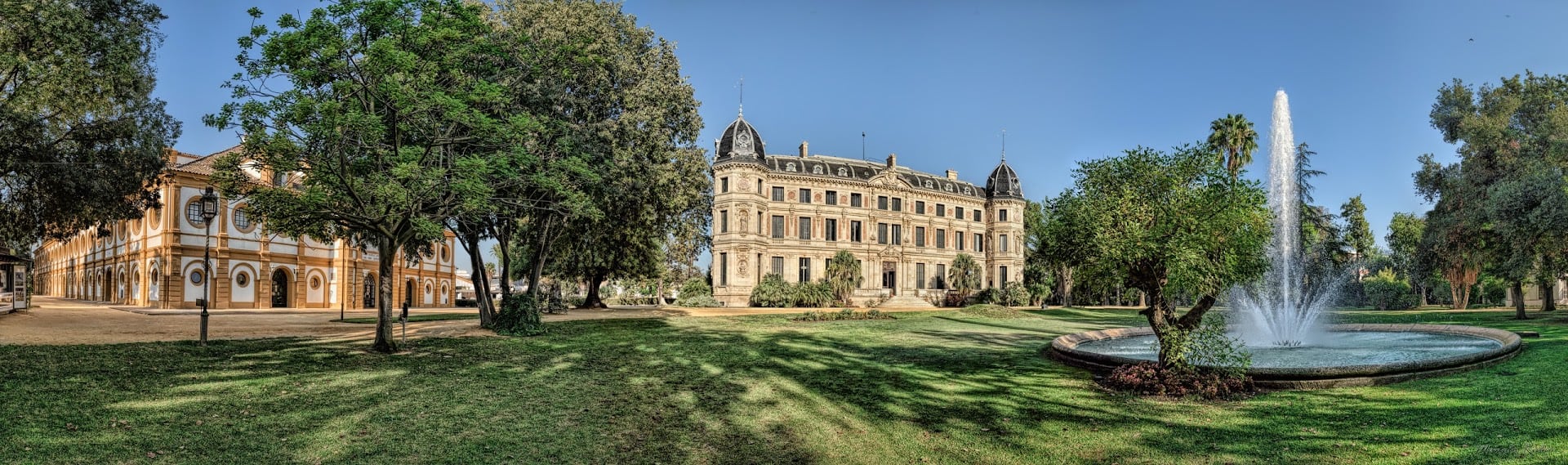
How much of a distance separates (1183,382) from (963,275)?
→ 1666 inches

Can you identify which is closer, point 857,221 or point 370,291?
point 370,291

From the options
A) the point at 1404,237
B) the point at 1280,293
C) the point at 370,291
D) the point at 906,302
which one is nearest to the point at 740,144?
the point at 906,302

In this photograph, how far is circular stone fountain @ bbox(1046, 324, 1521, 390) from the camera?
33.8 feet

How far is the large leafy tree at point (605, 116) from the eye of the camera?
19.5 metres

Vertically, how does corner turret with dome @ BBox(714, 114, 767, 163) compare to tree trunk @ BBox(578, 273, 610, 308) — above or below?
above

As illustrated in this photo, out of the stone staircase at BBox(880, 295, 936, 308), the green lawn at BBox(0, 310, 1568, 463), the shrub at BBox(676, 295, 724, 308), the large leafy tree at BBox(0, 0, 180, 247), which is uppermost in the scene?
the large leafy tree at BBox(0, 0, 180, 247)

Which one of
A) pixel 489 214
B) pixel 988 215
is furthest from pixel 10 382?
pixel 988 215

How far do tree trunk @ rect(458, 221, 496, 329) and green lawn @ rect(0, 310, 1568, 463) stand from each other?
7.36 meters

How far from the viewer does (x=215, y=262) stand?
35.4 m

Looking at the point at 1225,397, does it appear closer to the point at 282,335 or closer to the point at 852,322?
the point at 852,322

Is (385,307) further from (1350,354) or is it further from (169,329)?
(1350,354)

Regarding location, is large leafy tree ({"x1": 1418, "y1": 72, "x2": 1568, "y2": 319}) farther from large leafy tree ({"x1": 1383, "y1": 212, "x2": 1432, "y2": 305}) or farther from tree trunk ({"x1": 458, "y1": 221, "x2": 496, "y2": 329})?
tree trunk ({"x1": 458, "y1": 221, "x2": 496, "y2": 329})

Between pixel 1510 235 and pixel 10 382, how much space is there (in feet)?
114

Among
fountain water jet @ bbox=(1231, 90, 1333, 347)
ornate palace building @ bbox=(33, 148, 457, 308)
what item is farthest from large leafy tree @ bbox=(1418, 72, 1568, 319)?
ornate palace building @ bbox=(33, 148, 457, 308)
